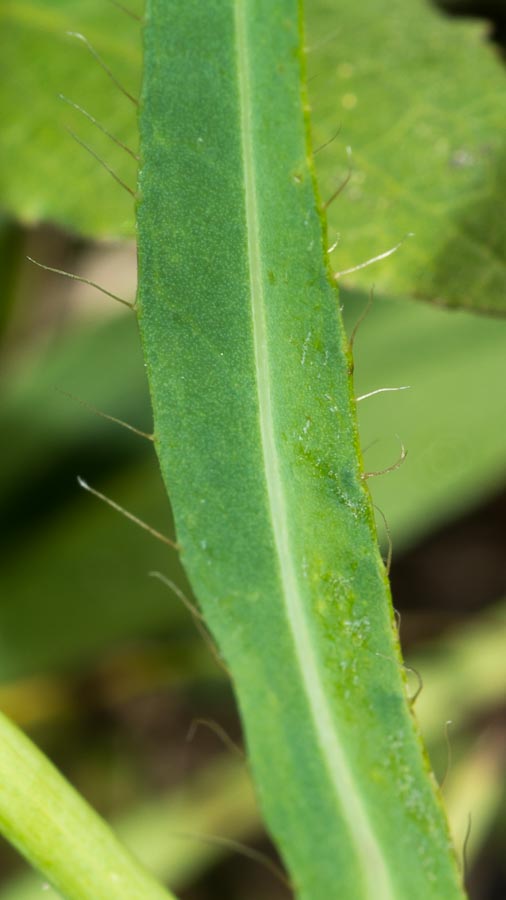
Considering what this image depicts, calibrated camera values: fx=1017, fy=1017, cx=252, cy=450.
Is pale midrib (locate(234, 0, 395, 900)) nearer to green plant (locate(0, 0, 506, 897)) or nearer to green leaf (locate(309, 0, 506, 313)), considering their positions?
green plant (locate(0, 0, 506, 897))

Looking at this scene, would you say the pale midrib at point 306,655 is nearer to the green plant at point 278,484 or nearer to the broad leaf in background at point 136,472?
the green plant at point 278,484

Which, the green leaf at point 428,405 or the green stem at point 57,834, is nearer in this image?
the green stem at point 57,834

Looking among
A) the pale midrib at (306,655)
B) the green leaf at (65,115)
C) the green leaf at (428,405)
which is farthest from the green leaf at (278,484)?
the green leaf at (428,405)

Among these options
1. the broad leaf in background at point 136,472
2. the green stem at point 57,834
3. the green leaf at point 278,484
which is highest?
the green leaf at point 278,484

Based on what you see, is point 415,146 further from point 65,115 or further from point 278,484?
point 278,484

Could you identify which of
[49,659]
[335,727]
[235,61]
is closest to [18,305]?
[49,659]

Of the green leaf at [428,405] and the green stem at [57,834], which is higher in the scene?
the green stem at [57,834]

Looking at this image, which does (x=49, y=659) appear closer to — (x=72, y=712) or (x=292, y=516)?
(x=72, y=712)
